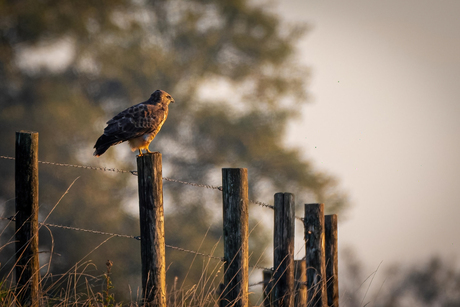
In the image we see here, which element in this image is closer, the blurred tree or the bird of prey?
the bird of prey

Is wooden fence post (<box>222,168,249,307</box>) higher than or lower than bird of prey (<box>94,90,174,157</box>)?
lower

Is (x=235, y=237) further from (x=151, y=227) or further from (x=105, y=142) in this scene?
(x=105, y=142)

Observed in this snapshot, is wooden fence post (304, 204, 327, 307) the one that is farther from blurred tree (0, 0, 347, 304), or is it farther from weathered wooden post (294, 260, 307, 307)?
blurred tree (0, 0, 347, 304)

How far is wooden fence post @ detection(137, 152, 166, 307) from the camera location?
129 inches

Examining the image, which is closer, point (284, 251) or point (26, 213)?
point (26, 213)

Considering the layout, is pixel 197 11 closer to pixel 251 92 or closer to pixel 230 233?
pixel 251 92

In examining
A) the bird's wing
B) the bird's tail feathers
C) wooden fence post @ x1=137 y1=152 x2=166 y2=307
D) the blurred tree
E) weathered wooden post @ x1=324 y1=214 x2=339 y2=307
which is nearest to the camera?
wooden fence post @ x1=137 y1=152 x2=166 y2=307

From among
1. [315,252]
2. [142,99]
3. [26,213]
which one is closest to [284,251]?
[315,252]

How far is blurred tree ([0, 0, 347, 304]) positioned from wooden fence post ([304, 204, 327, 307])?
803cm

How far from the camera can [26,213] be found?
3496 mm

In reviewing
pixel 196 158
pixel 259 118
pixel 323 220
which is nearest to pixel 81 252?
pixel 196 158

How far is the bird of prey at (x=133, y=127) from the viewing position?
4.84 meters

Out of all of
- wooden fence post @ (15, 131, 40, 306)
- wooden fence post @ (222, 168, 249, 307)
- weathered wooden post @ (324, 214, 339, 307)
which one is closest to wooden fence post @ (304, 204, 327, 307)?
weathered wooden post @ (324, 214, 339, 307)

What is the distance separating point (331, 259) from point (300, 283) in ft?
1.62
